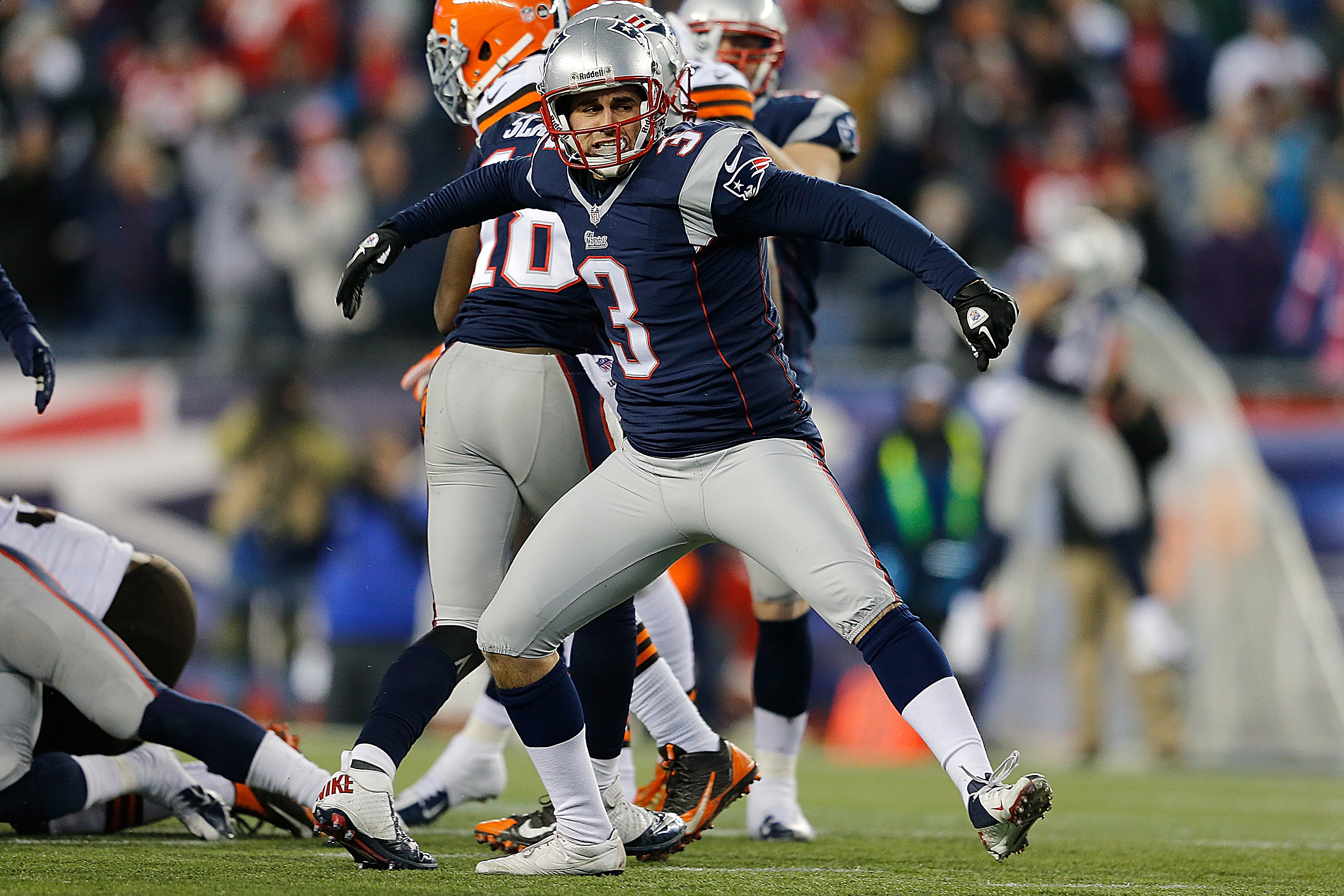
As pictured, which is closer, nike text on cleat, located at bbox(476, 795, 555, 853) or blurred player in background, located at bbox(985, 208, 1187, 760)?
nike text on cleat, located at bbox(476, 795, 555, 853)

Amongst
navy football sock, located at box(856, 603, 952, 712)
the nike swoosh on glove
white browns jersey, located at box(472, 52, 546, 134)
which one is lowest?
navy football sock, located at box(856, 603, 952, 712)

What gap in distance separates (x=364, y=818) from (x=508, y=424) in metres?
0.91

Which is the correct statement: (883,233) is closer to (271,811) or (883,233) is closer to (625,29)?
(625,29)

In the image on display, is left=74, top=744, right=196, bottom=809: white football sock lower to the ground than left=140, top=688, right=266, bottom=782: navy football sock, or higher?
lower

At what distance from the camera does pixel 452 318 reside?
13.7 feet

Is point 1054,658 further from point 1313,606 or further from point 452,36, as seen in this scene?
point 452,36

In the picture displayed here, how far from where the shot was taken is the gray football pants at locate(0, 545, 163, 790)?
3.95 metres

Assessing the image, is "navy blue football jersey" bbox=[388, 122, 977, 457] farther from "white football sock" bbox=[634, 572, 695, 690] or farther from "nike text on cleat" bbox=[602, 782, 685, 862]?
"white football sock" bbox=[634, 572, 695, 690]

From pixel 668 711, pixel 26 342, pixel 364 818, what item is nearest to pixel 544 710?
pixel 364 818

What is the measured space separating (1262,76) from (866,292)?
10.3ft

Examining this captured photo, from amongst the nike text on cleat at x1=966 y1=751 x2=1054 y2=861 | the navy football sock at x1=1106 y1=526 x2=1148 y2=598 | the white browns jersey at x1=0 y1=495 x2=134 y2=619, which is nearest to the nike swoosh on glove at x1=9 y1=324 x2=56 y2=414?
the white browns jersey at x1=0 y1=495 x2=134 y2=619

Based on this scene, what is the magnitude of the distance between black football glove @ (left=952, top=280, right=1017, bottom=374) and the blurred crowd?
19.8ft

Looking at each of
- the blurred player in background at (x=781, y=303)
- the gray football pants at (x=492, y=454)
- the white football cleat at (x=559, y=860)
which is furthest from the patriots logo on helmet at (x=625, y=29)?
the white football cleat at (x=559, y=860)

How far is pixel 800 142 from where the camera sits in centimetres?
470
